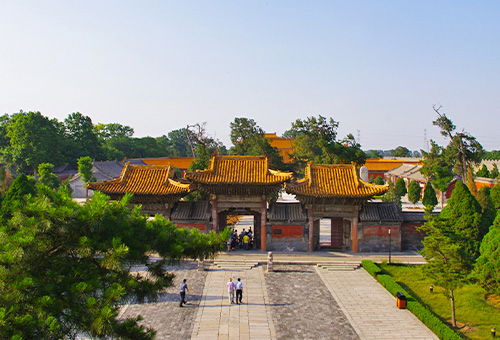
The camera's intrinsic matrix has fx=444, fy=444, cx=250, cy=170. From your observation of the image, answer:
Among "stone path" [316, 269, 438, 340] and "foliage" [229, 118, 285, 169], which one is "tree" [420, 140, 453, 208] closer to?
"foliage" [229, 118, 285, 169]

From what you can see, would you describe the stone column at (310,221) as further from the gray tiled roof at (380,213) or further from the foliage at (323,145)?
the foliage at (323,145)

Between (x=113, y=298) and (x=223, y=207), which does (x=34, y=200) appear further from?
(x=223, y=207)

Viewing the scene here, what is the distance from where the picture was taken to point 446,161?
46656mm

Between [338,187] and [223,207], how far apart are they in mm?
7112

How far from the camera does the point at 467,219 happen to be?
22.4 m

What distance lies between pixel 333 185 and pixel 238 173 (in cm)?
585

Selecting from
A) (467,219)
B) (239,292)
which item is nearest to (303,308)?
(239,292)

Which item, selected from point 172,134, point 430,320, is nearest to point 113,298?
point 430,320

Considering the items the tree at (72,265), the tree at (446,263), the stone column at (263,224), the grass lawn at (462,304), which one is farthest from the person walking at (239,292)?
the tree at (72,265)

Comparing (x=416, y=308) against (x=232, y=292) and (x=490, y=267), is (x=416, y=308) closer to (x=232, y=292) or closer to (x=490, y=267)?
(x=490, y=267)

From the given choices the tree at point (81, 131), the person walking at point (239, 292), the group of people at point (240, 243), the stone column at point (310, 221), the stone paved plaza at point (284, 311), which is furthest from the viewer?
the tree at point (81, 131)

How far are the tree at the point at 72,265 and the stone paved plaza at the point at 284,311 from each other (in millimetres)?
7348

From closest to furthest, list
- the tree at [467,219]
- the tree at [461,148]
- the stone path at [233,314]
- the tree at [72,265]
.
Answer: the tree at [72,265], the stone path at [233,314], the tree at [467,219], the tree at [461,148]

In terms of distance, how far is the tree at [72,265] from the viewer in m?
7.65
